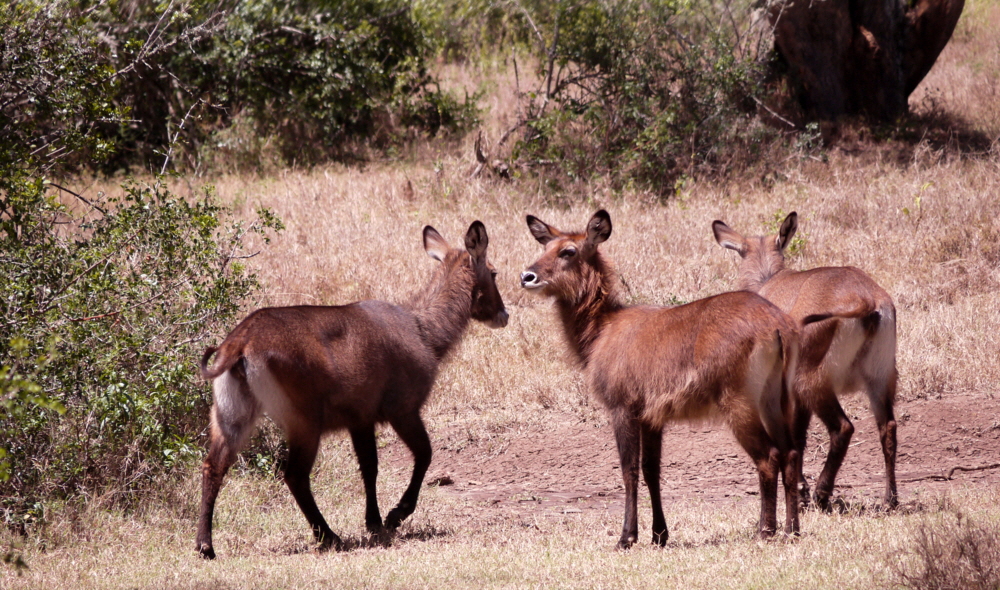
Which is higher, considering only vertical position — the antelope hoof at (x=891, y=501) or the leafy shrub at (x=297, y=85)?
the leafy shrub at (x=297, y=85)

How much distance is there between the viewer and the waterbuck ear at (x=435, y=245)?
24.3 ft

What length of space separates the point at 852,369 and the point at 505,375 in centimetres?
380

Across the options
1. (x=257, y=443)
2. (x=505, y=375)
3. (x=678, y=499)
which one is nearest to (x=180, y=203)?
(x=257, y=443)

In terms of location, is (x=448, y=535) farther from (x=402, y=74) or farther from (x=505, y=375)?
(x=402, y=74)

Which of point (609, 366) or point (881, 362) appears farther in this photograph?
point (881, 362)

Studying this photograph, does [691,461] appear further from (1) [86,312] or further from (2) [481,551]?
(1) [86,312]

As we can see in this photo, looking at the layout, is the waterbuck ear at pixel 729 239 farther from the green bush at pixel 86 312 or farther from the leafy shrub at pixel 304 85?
the leafy shrub at pixel 304 85

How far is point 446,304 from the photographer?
7.00 m

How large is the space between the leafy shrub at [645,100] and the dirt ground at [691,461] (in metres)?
5.53

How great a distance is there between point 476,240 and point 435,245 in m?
0.52

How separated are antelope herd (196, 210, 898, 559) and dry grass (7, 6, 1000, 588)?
1.36 ft

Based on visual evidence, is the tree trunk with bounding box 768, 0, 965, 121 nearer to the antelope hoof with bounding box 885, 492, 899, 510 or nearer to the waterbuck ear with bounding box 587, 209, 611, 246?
the waterbuck ear with bounding box 587, 209, 611, 246

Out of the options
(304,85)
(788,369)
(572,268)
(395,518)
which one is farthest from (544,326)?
(304,85)

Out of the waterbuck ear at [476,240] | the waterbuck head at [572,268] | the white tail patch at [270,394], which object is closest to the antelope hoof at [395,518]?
the white tail patch at [270,394]
